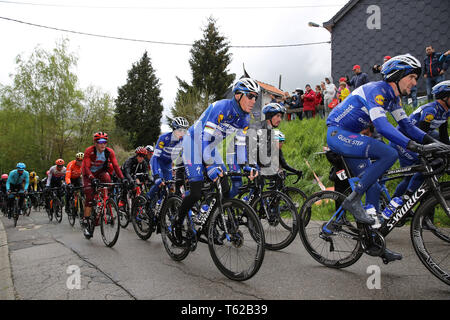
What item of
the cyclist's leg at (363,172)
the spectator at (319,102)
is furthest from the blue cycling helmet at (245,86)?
the spectator at (319,102)

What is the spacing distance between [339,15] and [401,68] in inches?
630

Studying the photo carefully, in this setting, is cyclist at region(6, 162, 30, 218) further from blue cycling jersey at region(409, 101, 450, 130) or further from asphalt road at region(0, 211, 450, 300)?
blue cycling jersey at region(409, 101, 450, 130)

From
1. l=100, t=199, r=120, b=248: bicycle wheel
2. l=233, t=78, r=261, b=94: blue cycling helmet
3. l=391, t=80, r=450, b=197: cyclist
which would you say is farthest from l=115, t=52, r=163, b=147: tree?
l=391, t=80, r=450, b=197: cyclist

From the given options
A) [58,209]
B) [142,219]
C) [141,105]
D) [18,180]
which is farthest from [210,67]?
[142,219]

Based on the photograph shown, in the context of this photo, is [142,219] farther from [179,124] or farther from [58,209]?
[58,209]

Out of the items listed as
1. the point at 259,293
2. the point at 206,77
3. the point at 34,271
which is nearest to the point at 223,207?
the point at 259,293

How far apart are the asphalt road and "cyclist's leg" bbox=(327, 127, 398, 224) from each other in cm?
74

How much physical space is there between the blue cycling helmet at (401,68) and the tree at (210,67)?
3445 centimetres

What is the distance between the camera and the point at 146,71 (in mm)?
51406

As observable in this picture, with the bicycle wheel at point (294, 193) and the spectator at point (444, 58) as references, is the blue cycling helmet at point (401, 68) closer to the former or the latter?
the bicycle wheel at point (294, 193)

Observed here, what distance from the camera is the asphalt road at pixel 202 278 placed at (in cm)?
325

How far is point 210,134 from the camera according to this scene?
4.12m

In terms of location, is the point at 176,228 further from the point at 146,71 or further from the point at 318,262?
the point at 146,71
